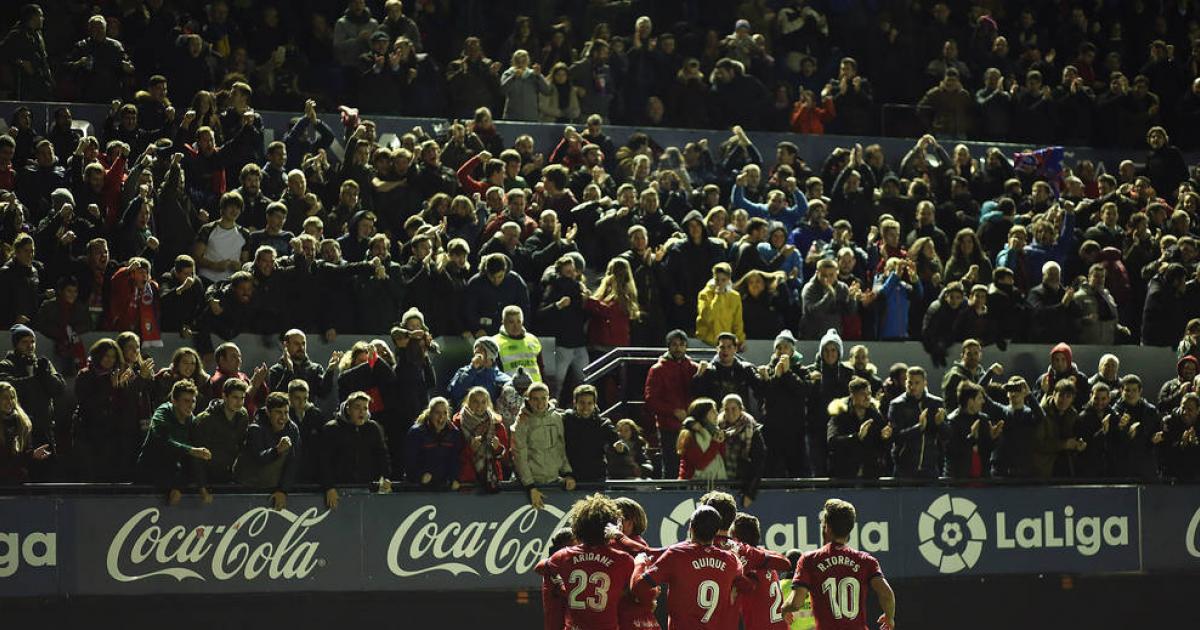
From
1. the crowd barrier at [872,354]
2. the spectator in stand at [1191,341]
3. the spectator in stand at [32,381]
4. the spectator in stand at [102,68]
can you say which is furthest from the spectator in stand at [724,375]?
the spectator in stand at [102,68]

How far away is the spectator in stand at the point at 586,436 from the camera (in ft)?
46.9

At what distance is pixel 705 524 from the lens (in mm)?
9930

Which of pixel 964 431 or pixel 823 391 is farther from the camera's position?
pixel 823 391

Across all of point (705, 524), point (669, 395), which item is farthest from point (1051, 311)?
point (705, 524)

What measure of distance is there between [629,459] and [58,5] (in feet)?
32.2

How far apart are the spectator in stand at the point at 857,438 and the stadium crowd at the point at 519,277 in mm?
20

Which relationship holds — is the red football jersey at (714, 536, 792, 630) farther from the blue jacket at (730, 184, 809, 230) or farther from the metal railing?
the blue jacket at (730, 184, 809, 230)

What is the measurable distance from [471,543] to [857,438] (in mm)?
3547

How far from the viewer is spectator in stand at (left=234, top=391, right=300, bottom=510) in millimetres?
13531

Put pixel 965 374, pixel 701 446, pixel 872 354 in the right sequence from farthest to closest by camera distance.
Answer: pixel 872 354 → pixel 965 374 → pixel 701 446

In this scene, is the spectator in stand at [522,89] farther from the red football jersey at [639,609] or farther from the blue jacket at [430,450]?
the red football jersey at [639,609]

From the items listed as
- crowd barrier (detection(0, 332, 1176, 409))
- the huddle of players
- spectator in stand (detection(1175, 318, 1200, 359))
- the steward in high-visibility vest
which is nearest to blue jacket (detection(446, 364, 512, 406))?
the steward in high-visibility vest

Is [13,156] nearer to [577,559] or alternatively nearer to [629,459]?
[629,459]

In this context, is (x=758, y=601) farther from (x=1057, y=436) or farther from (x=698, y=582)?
(x=1057, y=436)
